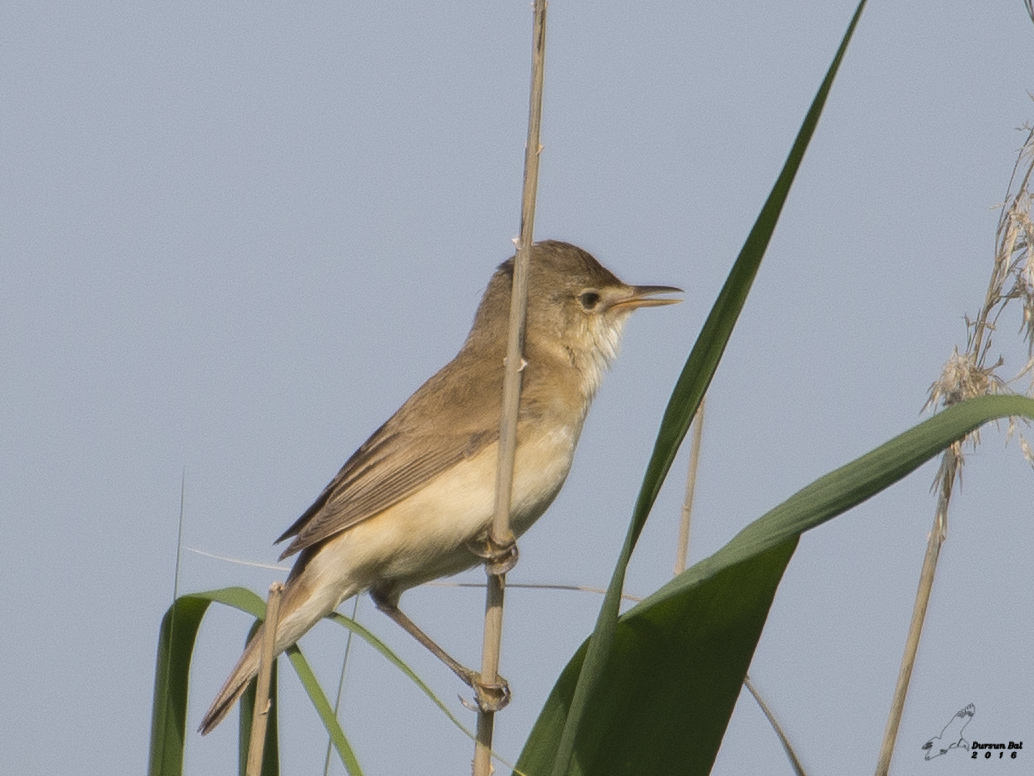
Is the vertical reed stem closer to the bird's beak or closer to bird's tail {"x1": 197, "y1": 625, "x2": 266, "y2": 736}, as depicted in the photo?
bird's tail {"x1": 197, "y1": 625, "x2": 266, "y2": 736}

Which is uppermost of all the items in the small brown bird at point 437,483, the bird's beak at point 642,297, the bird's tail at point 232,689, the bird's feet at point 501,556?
the bird's beak at point 642,297

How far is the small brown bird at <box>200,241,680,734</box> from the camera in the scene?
3029 millimetres

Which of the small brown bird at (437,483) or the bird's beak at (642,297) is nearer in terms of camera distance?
the small brown bird at (437,483)

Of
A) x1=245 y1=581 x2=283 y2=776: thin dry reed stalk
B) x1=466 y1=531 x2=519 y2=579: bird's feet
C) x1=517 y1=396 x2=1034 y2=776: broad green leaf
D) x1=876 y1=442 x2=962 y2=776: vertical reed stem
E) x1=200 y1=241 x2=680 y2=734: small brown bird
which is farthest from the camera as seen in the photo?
x1=200 y1=241 x2=680 y2=734: small brown bird

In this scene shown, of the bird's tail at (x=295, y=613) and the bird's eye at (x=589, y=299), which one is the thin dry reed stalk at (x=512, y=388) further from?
the bird's eye at (x=589, y=299)

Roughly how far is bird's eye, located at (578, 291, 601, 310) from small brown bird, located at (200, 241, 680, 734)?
0.07 metres

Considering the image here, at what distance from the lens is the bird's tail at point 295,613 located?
2.65 metres

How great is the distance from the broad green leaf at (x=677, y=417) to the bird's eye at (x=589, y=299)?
220 centimetres

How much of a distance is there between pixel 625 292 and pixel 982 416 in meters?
2.32

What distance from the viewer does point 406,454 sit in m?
3.27

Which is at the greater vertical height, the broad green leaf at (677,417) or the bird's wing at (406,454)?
the bird's wing at (406,454)

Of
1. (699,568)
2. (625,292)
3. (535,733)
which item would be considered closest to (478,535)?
(625,292)

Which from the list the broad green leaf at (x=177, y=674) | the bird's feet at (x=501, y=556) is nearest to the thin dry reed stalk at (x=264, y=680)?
the broad green leaf at (x=177, y=674)

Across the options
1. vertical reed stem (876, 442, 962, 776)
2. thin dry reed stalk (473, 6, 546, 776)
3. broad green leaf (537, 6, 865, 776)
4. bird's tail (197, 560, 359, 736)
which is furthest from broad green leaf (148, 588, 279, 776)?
vertical reed stem (876, 442, 962, 776)
